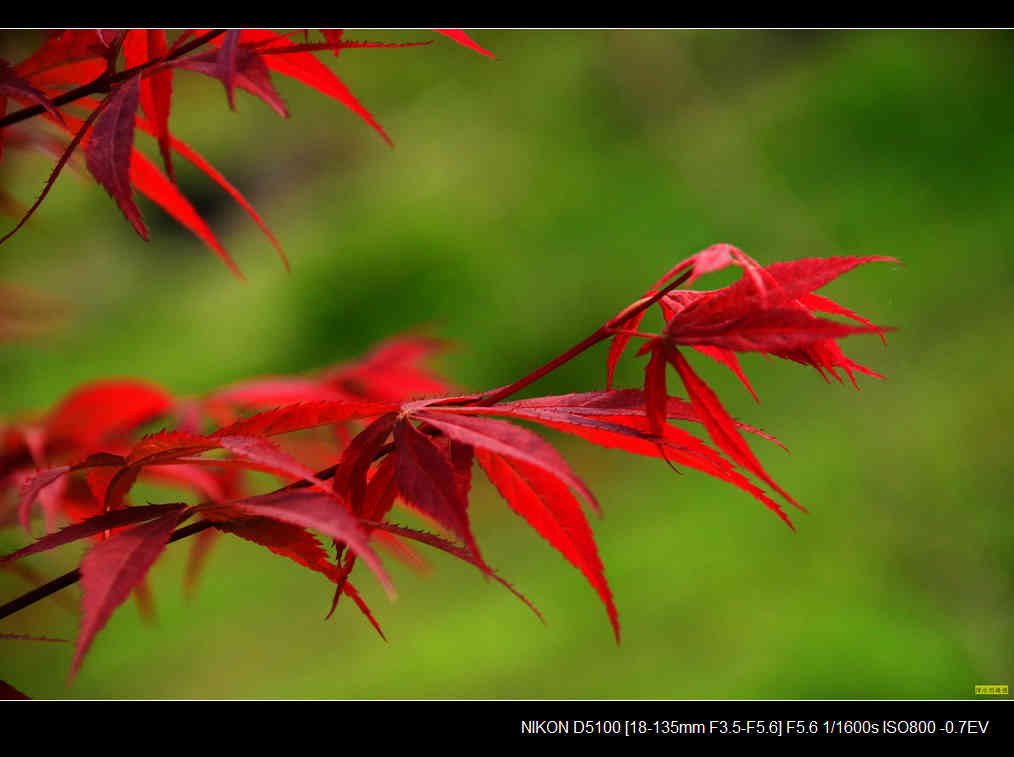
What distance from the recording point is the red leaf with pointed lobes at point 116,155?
0.30 meters

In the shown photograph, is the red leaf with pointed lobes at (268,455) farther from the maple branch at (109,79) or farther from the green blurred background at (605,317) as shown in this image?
the green blurred background at (605,317)

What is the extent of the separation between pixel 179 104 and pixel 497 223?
1662 mm

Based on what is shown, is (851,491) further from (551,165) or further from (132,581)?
(132,581)

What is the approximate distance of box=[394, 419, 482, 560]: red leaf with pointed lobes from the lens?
0.28 m

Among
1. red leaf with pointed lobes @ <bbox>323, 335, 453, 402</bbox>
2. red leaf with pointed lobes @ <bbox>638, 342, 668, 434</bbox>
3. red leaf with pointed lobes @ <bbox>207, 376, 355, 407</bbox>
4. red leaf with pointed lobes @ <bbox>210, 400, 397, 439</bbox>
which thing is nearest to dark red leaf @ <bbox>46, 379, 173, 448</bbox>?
red leaf with pointed lobes @ <bbox>207, 376, 355, 407</bbox>

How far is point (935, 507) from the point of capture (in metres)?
1.54

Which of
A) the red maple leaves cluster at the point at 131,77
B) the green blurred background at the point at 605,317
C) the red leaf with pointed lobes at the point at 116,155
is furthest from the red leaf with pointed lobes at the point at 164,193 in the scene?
the green blurred background at the point at 605,317

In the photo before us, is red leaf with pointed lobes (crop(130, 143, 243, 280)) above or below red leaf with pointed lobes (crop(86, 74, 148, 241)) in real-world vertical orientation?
below

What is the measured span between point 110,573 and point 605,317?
1780 mm

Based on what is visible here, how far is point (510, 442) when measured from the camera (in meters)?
0.28

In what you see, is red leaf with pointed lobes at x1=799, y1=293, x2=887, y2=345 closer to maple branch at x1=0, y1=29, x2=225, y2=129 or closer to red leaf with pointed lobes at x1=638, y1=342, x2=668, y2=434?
red leaf with pointed lobes at x1=638, y1=342, x2=668, y2=434

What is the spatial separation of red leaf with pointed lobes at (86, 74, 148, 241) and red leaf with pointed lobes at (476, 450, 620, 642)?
0.52 feet
